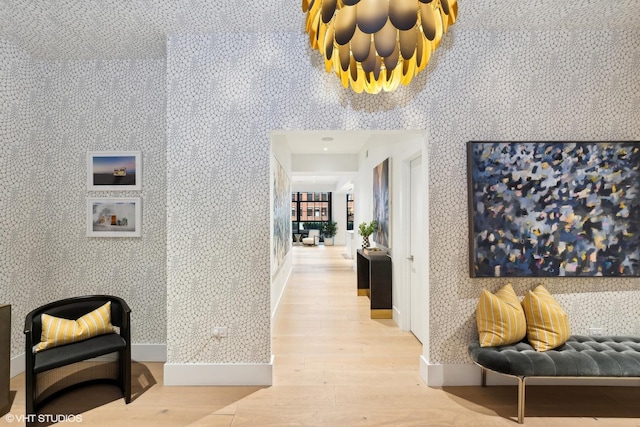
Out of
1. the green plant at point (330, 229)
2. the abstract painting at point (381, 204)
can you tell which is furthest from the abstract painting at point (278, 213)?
the green plant at point (330, 229)

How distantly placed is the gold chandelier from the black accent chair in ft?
8.03

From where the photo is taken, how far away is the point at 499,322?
2660mm

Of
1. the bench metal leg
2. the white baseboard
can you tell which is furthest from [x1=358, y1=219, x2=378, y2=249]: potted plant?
the bench metal leg

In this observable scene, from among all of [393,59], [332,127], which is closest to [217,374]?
[332,127]

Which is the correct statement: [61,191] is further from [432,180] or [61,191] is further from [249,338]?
[432,180]

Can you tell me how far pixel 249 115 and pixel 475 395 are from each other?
287 cm

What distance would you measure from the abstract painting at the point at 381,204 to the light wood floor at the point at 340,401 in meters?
1.94

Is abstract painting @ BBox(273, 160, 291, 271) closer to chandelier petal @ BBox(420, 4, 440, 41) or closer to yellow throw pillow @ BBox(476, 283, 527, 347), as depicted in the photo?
yellow throw pillow @ BBox(476, 283, 527, 347)

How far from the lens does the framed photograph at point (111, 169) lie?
3379mm

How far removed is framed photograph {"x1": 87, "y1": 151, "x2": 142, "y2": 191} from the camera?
133 inches

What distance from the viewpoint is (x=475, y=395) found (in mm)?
2779

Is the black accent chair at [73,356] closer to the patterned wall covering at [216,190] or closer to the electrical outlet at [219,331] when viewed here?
the patterned wall covering at [216,190]

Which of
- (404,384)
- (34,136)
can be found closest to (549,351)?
(404,384)

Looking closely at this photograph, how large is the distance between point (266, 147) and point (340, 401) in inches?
81.7
